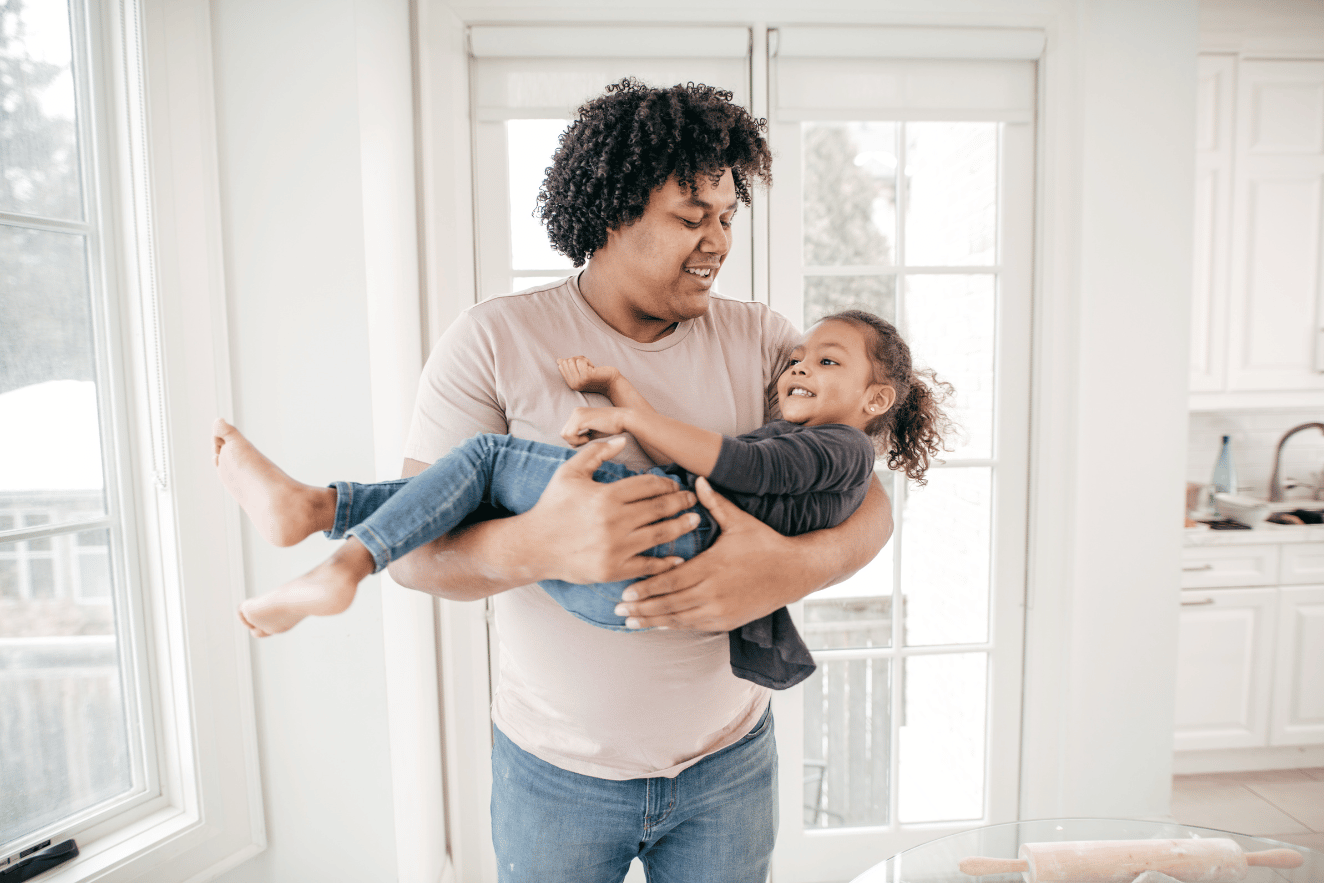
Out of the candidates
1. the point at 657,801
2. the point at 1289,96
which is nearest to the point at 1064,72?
the point at 1289,96

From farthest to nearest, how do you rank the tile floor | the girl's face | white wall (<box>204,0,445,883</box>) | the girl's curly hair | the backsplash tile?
the backsplash tile
the tile floor
white wall (<box>204,0,445,883</box>)
the girl's curly hair
the girl's face

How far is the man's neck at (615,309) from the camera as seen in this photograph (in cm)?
99

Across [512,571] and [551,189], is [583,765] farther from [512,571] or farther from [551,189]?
[551,189]

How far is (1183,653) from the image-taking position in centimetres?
237

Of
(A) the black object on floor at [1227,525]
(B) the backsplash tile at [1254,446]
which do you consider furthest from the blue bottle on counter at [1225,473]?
(A) the black object on floor at [1227,525]

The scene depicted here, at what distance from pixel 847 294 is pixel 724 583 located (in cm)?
128

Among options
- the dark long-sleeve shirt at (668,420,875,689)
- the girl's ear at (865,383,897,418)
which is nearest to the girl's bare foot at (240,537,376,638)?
the dark long-sleeve shirt at (668,420,875,689)

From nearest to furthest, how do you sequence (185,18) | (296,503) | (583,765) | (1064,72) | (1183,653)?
1. (296,503)
2. (583,765)
3. (185,18)
4. (1064,72)
5. (1183,653)

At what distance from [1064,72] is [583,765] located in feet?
6.53

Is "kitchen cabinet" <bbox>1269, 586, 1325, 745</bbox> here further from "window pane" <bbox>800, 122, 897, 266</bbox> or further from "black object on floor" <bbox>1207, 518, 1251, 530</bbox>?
"window pane" <bbox>800, 122, 897, 266</bbox>

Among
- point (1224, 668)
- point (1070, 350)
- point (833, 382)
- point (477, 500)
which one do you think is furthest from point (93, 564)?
point (1224, 668)

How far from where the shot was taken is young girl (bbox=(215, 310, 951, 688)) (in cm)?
77

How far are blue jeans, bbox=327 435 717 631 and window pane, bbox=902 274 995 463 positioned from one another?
125cm

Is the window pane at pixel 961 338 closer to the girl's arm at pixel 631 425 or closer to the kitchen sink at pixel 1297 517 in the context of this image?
the girl's arm at pixel 631 425
